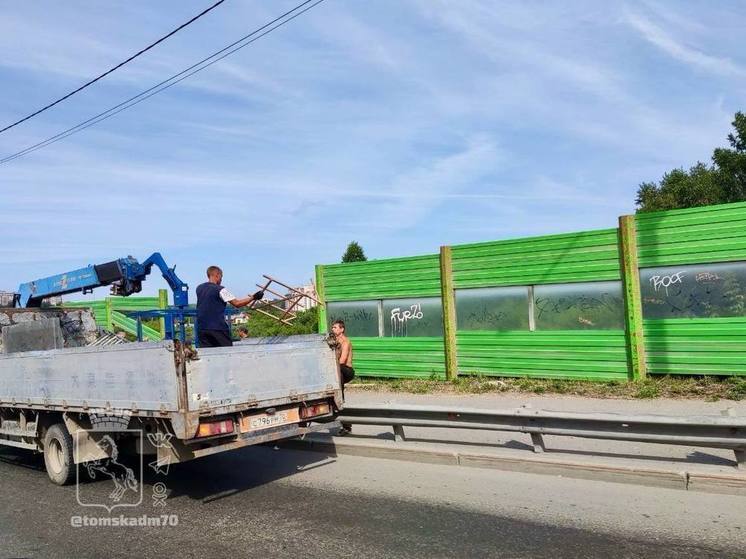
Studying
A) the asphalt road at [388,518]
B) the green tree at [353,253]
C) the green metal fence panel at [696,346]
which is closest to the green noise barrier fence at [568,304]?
the green metal fence panel at [696,346]

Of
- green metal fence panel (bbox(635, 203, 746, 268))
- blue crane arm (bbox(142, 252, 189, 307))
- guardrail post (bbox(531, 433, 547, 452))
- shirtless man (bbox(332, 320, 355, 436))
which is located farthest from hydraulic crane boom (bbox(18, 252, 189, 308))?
green metal fence panel (bbox(635, 203, 746, 268))

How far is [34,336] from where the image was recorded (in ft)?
32.0

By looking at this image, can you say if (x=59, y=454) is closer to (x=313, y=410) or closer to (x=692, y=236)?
(x=313, y=410)

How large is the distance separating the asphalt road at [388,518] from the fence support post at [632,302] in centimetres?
539

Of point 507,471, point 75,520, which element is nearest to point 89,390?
point 75,520

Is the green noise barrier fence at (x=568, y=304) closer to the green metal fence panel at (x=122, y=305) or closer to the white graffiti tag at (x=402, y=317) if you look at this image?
the white graffiti tag at (x=402, y=317)

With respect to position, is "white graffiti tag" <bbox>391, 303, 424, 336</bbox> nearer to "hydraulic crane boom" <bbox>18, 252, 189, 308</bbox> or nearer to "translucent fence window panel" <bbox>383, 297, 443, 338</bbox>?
"translucent fence window panel" <bbox>383, 297, 443, 338</bbox>

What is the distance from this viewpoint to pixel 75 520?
617 cm

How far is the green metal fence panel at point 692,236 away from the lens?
1047cm

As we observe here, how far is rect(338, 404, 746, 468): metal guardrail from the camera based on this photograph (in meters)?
6.33

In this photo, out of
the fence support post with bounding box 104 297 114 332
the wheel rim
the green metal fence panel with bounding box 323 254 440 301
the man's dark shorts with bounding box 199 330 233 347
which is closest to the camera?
the man's dark shorts with bounding box 199 330 233 347

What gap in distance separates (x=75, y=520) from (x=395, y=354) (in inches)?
370

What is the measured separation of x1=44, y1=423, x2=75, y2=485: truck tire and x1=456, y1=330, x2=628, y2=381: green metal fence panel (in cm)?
839

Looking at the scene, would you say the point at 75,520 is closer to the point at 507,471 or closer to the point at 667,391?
the point at 507,471
